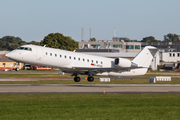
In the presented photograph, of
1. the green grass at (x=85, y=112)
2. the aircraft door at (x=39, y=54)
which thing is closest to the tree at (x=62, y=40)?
the aircraft door at (x=39, y=54)

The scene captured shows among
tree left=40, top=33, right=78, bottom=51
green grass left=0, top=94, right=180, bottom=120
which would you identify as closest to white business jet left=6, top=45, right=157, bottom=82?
green grass left=0, top=94, right=180, bottom=120

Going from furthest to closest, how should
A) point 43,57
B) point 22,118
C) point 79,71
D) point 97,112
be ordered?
point 79,71
point 43,57
point 97,112
point 22,118

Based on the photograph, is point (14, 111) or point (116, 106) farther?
point (116, 106)

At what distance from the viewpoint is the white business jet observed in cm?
3562

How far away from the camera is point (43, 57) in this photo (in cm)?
3609

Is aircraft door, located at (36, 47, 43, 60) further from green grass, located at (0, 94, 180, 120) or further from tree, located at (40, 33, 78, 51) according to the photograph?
tree, located at (40, 33, 78, 51)

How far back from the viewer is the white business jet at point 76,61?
35.6 metres

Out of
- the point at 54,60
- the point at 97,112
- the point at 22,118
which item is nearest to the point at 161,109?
Answer: the point at 97,112

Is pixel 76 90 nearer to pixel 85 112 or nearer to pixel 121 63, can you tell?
pixel 121 63

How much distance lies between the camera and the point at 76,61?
38875 mm

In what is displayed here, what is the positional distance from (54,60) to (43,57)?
1.52 m

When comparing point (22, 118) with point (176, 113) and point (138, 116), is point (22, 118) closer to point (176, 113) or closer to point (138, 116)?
point (138, 116)

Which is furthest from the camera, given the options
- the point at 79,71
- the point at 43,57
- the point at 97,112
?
the point at 79,71

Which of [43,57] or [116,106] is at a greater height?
[43,57]
